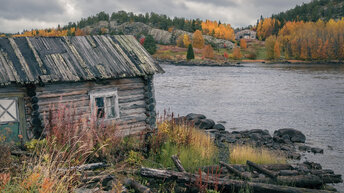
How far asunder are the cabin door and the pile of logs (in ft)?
20.1

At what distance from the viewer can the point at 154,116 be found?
49.0 feet

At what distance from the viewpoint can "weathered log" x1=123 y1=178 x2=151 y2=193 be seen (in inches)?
298

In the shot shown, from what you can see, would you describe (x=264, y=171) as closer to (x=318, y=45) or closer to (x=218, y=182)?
(x=218, y=182)

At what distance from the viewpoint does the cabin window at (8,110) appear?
11.8 metres

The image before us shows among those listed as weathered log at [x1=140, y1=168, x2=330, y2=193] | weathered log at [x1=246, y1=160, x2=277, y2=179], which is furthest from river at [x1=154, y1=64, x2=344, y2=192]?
weathered log at [x1=140, y1=168, x2=330, y2=193]

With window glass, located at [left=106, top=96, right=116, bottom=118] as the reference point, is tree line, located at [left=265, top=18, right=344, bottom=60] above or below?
above

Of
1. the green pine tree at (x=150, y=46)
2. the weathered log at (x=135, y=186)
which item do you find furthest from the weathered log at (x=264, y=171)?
the green pine tree at (x=150, y=46)

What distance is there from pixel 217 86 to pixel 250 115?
1769 cm

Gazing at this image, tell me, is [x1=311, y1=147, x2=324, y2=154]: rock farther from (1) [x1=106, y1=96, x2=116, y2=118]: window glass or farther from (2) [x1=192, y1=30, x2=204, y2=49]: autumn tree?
(2) [x1=192, y1=30, x2=204, y2=49]: autumn tree

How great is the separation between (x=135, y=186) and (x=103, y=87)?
255 inches

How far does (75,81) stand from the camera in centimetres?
1271

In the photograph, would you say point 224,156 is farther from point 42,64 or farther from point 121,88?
point 42,64

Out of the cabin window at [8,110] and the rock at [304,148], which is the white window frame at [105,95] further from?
the rock at [304,148]

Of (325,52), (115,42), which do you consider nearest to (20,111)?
(115,42)
